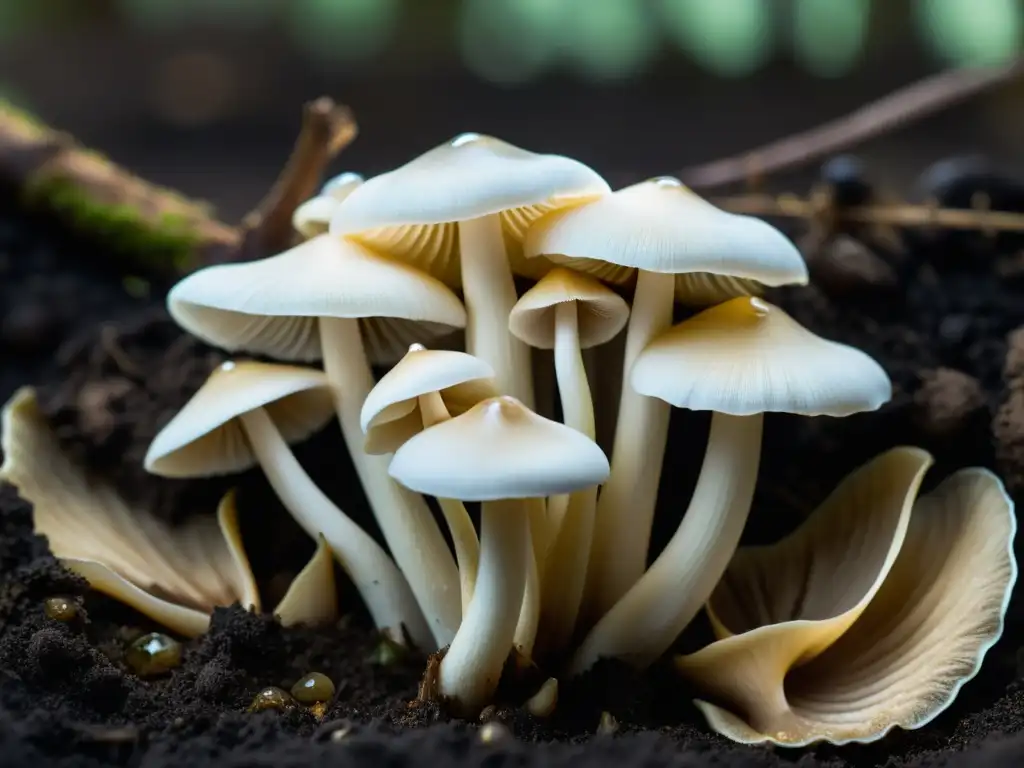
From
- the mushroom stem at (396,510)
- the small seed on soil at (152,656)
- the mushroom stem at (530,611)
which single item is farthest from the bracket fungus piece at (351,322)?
the small seed on soil at (152,656)

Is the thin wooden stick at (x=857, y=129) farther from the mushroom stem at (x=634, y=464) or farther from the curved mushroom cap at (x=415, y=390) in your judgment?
the curved mushroom cap at (x=415, y=390)

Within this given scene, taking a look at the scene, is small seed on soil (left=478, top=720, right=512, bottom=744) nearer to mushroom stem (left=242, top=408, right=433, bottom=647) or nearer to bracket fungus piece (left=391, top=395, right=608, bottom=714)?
bracket fungus piece (left=391, top=395, right=608, bottom=714)

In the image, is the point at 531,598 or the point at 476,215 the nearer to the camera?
the point at 476,215

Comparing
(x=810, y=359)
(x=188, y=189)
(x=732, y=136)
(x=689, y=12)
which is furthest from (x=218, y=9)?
(x=810, y=359)

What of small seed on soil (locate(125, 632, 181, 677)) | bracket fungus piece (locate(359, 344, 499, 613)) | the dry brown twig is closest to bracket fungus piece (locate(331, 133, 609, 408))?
bracket fungus piece (locate(359, 344, 499, 613))

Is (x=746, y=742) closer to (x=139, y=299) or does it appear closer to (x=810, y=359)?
(x=810, y=359)

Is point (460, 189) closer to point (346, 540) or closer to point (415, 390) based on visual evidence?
point (415, 390)

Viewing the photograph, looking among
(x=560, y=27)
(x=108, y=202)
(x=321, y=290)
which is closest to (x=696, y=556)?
Answer: (x=321, y=290)
